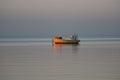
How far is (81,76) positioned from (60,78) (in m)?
1.39

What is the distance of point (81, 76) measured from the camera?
22.3 metres

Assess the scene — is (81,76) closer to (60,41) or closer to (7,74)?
(7,74)

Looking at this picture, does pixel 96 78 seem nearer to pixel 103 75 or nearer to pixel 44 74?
pixel 103 75

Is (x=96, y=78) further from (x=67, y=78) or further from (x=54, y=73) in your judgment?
(x=54, y=73)

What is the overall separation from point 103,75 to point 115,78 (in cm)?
138

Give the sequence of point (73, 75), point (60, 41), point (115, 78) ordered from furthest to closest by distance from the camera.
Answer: point (60, 41) < point (73, 75) < point (115, 78)

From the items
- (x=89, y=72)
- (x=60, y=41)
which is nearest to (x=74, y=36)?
(x=60, y=41)

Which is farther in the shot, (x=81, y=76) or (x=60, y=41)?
(x=60, y=41)

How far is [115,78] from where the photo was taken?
69.3ft

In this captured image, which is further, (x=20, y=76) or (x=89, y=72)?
(x=89, y=72)

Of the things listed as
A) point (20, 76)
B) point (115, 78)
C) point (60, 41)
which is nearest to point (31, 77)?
point (20, 76)

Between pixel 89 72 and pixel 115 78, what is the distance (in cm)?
303

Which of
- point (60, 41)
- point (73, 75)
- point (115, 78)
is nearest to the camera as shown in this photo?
point (115, 78)

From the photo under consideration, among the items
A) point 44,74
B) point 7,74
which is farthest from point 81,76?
point 7,74
